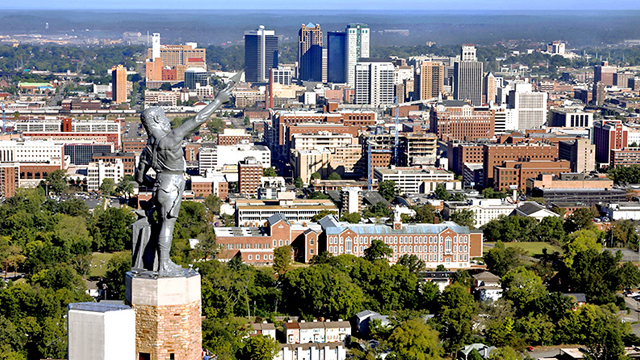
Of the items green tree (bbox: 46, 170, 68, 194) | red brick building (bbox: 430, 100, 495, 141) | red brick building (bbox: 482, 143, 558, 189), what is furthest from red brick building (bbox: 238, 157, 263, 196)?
red brick building (bbox: 430, 100, 495, 141)

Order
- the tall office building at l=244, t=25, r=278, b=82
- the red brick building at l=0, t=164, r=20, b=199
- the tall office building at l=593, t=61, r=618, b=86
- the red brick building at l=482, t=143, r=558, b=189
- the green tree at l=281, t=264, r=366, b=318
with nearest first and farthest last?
the green tree at l=281, t=264, r=366, b=318 < the red brick building at l=0, t=164, r=20, b=199 < the red brick building at l=482, t=143, r=558, b=189 < the tall office building at l=593, t=61, r=618, b=86 < the tall office building at l=244, t=25, r=278, b=82

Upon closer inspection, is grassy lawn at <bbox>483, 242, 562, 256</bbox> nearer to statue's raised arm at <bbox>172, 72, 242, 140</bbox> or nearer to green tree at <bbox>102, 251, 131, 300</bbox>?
green tree at <bbox>102, 251, 131, 300</bbox>

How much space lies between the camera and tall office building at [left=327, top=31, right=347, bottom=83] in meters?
78.8

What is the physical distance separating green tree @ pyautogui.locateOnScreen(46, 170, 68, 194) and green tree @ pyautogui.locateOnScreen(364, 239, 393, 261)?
46.2 feet

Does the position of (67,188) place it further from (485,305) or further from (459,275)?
(485,305)

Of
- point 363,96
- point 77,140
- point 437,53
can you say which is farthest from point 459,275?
point 437,53

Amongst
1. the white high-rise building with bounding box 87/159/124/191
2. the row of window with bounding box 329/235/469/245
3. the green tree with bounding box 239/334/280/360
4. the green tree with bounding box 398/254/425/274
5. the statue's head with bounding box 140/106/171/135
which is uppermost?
the statue's head with bounding box 140/106/171/135

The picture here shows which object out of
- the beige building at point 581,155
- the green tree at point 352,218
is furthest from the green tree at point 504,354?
the beige building at point 581,155

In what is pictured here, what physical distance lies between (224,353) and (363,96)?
5022 centimetres

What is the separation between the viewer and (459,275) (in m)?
21.8

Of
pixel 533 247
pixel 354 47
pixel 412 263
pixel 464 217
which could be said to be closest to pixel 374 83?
pixel 354 47

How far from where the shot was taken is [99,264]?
2409 cm

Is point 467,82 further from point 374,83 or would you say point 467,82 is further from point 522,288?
point 522,288

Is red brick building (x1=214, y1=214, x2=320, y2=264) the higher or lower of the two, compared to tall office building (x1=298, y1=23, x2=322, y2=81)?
lower
